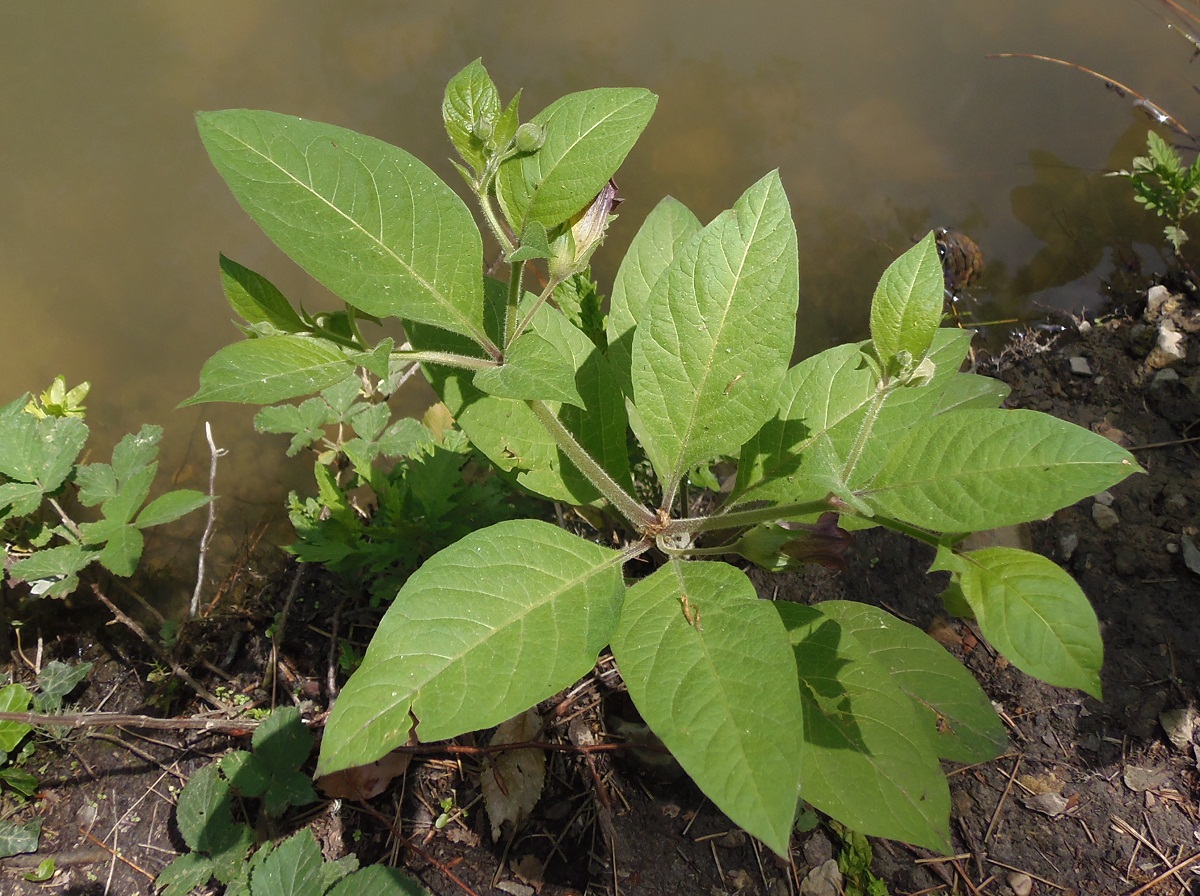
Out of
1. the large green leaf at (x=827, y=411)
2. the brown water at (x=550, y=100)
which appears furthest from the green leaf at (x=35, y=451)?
the large green leaf at (x=827, y=411)

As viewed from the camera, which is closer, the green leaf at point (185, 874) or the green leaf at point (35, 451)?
the green leaf at point (185, 874)

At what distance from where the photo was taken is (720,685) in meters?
1.14

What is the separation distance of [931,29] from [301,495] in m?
3.43

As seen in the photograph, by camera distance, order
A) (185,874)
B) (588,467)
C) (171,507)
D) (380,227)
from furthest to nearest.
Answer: (171,507) → (185,874) → (588,467) → (380,227)

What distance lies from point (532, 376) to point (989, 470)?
71cm

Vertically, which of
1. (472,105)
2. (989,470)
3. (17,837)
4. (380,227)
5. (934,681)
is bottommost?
(17,837)

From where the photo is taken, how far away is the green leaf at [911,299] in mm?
1107

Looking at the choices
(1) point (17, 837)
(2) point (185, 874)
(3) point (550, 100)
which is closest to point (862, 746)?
(2) point (185, 874)

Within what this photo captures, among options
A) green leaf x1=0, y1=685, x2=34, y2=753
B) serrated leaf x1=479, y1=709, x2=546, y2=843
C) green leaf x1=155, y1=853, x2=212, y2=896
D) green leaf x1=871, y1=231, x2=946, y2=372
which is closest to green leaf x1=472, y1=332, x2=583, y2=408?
green leaf x1=871, y1=231, x2=946, y2=372

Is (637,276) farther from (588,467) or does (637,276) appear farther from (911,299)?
(911,299)

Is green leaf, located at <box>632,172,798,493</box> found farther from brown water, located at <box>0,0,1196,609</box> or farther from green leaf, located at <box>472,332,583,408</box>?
brown water, located at <box>0,0,1196,609</box>

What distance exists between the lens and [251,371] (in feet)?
3.54

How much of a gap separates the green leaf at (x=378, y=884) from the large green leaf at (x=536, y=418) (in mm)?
1056

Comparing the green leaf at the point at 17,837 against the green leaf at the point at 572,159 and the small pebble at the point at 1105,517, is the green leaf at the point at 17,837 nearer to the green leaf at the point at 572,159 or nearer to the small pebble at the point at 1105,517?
the green leaf at the point at 572,159
